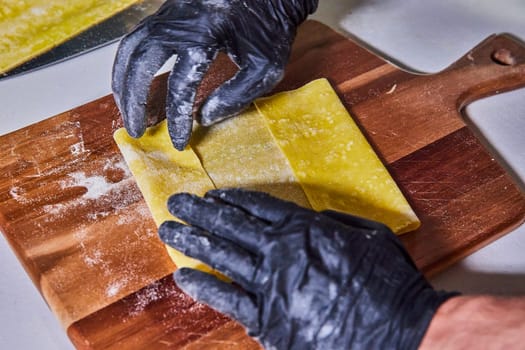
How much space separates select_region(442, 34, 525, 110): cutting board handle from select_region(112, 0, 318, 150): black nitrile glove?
0.68 meters

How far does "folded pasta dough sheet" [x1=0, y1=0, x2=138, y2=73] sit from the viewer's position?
2549 millimetres

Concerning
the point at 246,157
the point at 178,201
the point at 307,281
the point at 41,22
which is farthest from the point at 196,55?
the point at 41,22

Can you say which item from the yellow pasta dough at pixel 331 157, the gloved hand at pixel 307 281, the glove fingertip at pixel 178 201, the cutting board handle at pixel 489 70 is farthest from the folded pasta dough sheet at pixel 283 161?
the cutting board handle at pixel 489 70

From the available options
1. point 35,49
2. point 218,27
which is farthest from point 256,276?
point 35,49

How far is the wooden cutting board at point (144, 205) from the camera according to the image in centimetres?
178

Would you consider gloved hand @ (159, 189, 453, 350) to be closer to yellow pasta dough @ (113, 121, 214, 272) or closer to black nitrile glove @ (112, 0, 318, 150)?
yellow pasta dough @ (113, 121, 214, 272)

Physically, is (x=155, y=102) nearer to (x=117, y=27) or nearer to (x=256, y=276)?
(x=117, y=27)

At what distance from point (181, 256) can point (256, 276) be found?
0.32 meters

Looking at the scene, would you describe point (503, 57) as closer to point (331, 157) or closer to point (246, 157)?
point (331, 157)

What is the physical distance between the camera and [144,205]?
2.01 metres

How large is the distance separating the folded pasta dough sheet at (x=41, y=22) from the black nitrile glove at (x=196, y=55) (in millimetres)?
678

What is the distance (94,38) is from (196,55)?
883 mm

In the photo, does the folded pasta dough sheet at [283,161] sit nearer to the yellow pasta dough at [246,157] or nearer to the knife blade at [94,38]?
the yellow pasta dough at [246,157]

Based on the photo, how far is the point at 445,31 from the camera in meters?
2.81
